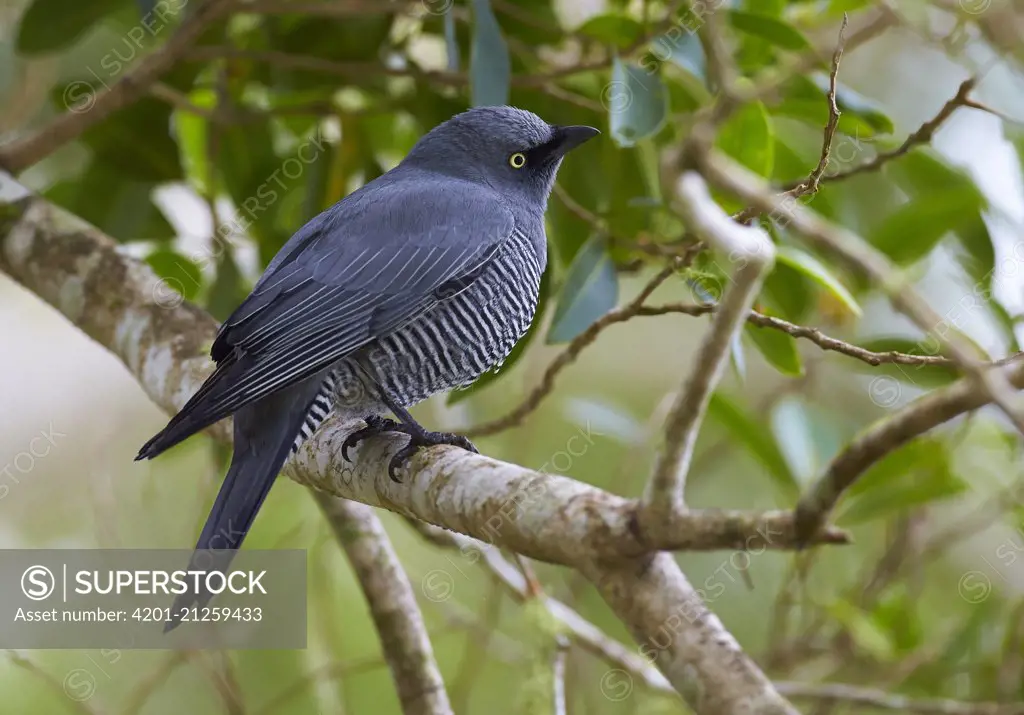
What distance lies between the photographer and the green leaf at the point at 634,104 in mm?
2867

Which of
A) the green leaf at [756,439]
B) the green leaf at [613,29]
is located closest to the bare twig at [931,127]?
the green leaf at [613,29]

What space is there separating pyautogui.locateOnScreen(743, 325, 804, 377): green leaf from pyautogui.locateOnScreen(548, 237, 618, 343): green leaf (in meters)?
0.40

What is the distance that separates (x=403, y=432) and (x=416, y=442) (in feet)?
0.58

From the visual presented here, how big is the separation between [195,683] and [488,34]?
374 centimetres

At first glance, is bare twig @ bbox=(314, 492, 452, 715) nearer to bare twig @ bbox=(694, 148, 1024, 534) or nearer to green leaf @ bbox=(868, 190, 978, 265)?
bare twig @ bbox=(694, 148, 1024, 534)

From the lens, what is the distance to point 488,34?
3105 millimetres

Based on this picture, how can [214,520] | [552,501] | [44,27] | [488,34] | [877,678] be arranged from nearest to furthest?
1. [552,501]
2. [214,520]
3. [488,34]
4. [44,27]
5. [877,678]

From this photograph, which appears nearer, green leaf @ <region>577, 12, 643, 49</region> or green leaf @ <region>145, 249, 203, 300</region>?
green leaf @ <region>577, 12, 643, 49</region>

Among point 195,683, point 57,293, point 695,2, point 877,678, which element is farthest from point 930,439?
point 195,683

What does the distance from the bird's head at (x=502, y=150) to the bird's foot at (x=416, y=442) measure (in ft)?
3.03

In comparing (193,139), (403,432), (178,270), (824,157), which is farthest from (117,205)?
(824,157)

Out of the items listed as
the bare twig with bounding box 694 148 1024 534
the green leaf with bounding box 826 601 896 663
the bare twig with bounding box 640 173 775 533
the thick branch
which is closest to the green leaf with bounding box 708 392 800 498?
the green leaf with bounding box 826 601 896 663

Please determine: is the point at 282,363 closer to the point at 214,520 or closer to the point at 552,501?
the point at 214,520

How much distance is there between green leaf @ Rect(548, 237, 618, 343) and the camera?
3.01 metres
